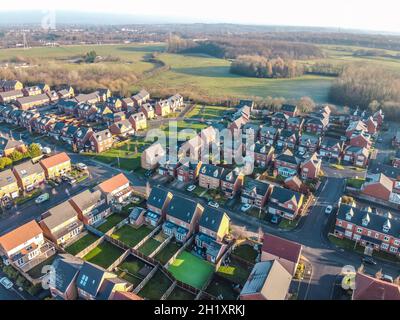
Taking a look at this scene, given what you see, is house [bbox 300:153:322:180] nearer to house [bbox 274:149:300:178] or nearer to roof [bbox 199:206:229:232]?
house [bbox 274:149:300:178]

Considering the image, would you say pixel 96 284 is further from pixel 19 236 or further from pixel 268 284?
pixel 268 284

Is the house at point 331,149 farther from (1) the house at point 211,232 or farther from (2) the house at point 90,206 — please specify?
(2) the house at point 90,206

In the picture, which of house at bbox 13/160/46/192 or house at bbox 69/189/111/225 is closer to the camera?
house at bbox 69/189/111/225

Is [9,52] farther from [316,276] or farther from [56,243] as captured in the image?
[316,276]

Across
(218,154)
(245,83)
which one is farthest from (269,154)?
(245,83)

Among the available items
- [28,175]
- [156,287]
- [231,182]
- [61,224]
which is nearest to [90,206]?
[61,224]

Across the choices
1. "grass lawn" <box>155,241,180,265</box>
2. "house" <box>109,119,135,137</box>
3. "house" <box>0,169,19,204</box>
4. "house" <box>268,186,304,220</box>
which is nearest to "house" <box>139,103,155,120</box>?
"house" <box>109,119,135,137</box>
